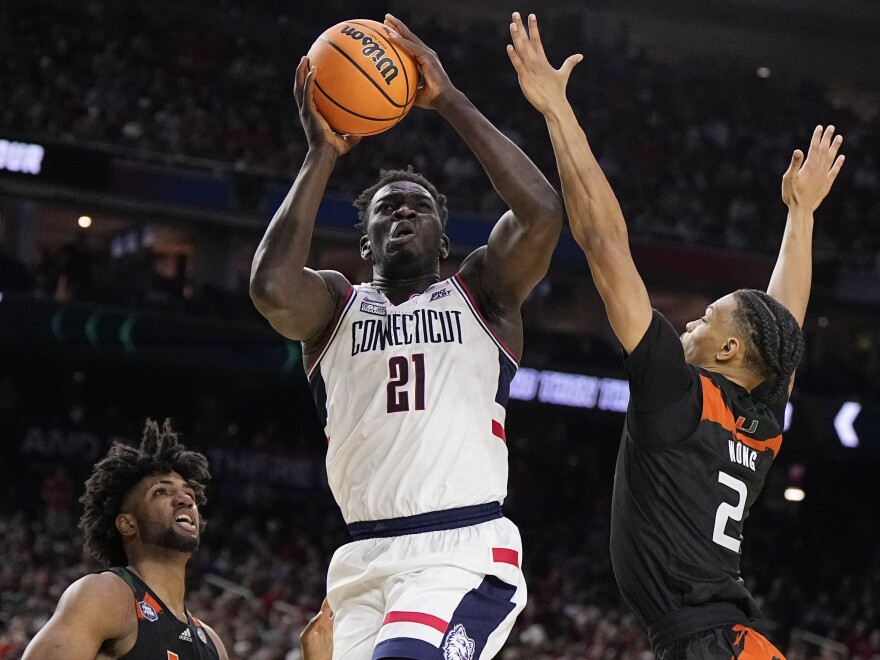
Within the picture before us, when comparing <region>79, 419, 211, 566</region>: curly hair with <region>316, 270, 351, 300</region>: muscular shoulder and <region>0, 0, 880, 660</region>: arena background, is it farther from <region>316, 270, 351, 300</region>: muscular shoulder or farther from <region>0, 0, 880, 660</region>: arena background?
<region>0, 0, 880, 660</region>: arena background

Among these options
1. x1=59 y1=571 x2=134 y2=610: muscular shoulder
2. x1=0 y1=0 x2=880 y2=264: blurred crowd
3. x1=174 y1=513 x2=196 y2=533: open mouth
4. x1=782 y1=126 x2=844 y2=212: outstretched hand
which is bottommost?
x1=59 y1=571 x2=134 y2=610: muscular shoulder

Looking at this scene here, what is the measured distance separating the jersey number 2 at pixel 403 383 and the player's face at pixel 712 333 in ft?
2.75

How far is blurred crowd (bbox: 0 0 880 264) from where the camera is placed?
1783 cm

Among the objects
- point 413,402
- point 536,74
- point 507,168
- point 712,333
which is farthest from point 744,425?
point 536,74

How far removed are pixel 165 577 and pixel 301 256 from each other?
1.44 meters

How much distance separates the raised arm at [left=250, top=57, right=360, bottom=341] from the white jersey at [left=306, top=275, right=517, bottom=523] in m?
0.09

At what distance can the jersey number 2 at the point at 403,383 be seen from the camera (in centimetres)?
393

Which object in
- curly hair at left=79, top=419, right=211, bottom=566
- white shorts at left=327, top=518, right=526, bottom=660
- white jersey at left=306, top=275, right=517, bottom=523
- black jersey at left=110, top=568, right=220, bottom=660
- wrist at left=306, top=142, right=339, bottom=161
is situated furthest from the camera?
curly hair at left=79, top=419, right=211, bottom=566

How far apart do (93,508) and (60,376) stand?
568 inches

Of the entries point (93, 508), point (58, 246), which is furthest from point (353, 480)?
point (58, 246)

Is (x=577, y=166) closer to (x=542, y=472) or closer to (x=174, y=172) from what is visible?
(x=174, y=172)


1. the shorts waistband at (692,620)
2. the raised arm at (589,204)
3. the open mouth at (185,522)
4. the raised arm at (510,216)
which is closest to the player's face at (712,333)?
the raised arm at (589,204)

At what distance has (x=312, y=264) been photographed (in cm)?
2052

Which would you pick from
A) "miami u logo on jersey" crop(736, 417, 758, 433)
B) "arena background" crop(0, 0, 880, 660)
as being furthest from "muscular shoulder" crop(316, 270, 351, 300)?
"arena background" crop(0, 0, 880, 660)
